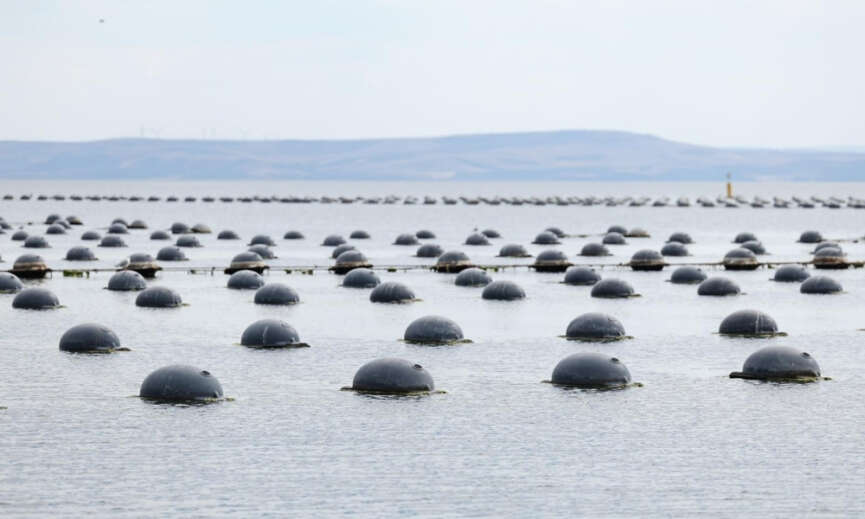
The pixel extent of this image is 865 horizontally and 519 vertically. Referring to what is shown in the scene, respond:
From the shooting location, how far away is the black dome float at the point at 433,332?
1510 inches

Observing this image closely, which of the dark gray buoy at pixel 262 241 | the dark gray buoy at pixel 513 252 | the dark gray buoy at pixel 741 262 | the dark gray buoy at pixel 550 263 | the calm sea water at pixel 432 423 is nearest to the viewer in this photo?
the calm sea water at pixel 432 423

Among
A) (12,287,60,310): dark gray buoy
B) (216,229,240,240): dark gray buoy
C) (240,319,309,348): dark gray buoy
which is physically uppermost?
(240,319,309,348): dark gray buoy

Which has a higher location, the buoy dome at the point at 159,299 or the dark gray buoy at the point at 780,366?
the dark gray buoy at the point at 780,366

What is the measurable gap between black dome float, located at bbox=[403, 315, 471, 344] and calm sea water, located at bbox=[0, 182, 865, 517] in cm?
72

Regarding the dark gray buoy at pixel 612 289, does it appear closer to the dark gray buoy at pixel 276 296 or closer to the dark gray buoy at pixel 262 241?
the dark gray buoy at pixel 276 296

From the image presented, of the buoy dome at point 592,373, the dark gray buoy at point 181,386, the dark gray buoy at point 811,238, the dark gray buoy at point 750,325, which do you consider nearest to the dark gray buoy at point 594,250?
the dark gray buoy at point 811,238

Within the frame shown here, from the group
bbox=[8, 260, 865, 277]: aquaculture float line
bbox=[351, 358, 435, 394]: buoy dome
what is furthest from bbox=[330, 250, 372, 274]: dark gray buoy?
bbox=[351, 358, 435, 394]: buoy dome

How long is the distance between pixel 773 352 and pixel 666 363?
3.65 meters

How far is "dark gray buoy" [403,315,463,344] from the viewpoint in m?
38.3

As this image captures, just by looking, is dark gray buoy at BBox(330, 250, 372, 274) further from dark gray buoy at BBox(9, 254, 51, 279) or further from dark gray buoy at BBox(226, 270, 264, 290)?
dark gray buoy at BBox(9, 254, 51, 279)

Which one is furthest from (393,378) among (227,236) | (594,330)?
(227,236)

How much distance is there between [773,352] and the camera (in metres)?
32.0

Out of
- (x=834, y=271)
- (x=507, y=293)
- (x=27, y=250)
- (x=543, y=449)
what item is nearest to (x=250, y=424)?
(x=543, y=449)

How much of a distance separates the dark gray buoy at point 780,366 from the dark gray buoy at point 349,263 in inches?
1377
